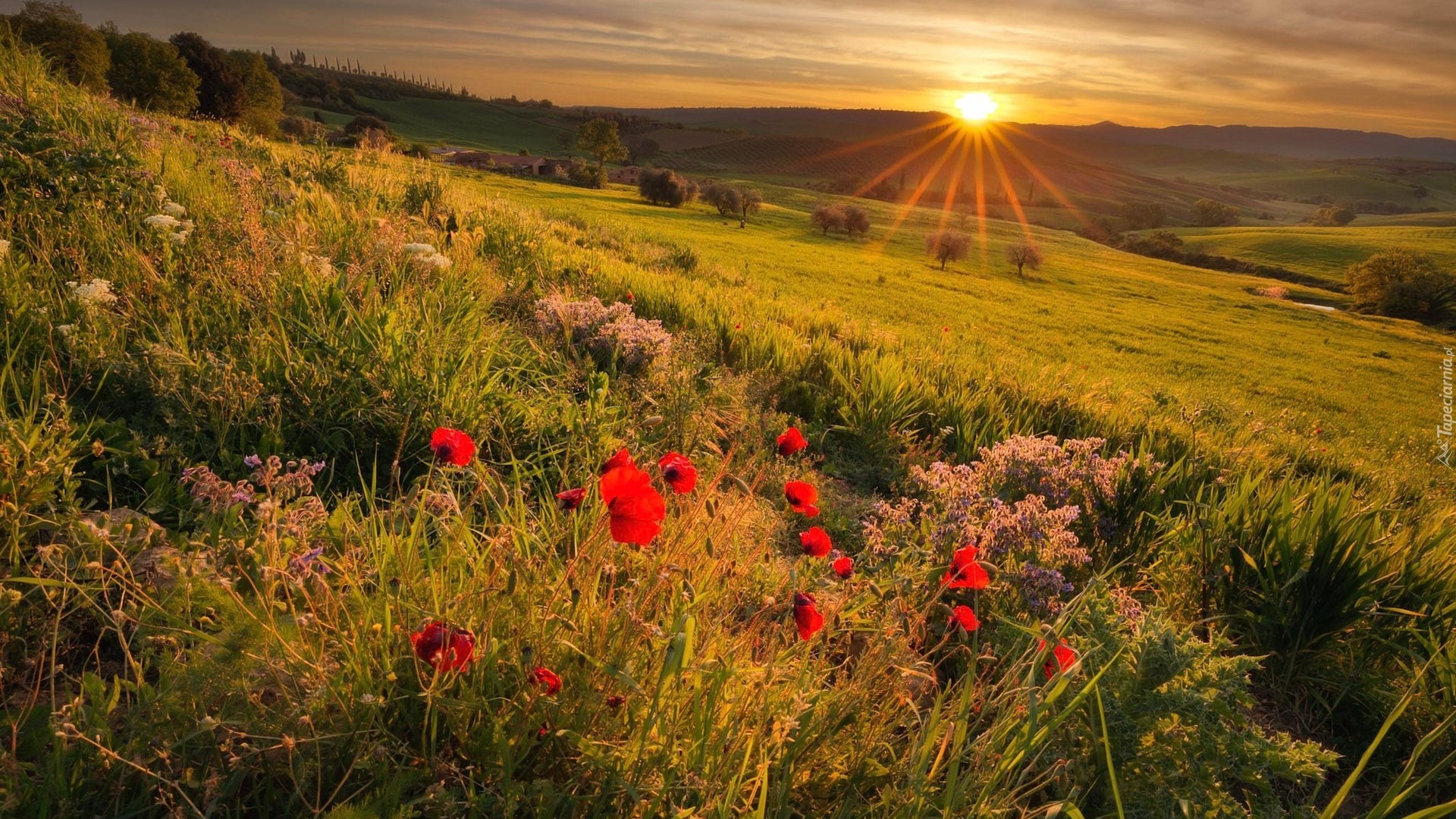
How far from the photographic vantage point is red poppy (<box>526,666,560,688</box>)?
1646 mm

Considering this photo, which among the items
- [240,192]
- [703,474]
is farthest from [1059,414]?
[240,192]

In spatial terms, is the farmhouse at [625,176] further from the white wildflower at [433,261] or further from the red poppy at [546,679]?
the red poppy at [546,679]

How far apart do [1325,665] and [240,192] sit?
27.4ft

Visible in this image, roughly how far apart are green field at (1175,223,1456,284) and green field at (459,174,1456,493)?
36.0ft

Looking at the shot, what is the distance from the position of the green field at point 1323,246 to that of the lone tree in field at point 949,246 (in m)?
38.5

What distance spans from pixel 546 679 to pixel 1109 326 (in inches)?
1542

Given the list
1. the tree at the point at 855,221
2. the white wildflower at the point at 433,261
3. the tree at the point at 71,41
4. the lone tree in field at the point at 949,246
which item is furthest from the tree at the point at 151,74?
the white wildflower at the point at 433,261

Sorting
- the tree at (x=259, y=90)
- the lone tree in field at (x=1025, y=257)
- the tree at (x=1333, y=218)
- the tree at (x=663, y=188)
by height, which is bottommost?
the lone tree in field at (x=1025, y=257)

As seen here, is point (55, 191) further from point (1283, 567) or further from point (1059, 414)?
point (1059, 414)

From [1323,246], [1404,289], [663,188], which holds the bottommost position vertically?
[1404,289]

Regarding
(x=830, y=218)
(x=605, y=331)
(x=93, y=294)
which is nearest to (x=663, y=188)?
(x=830, y=218)

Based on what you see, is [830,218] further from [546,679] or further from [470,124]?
[470,124]

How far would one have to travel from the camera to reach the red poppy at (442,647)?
1440 millimetres

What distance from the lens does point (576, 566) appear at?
6.47ft
